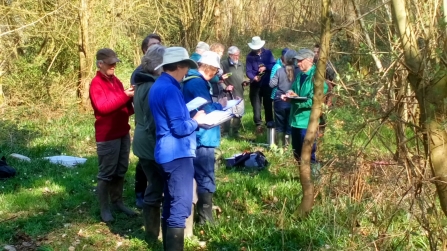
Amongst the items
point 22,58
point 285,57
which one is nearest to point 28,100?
point 22,58

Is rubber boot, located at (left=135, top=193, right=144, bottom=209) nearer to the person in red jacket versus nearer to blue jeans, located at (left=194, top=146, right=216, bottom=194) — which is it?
the person in red jacket

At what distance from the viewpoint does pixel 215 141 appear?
18.4 ft

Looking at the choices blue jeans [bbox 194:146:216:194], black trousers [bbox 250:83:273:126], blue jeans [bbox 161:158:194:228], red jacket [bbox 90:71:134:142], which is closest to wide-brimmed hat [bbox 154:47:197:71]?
blue jeans [bbox 161:158:194:228]

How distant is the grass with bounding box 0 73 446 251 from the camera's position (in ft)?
14.6

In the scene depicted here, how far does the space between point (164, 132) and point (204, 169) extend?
1140 mm

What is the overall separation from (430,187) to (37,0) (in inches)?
452

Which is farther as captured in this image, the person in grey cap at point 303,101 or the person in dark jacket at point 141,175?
the person in grey cap at point 303,101

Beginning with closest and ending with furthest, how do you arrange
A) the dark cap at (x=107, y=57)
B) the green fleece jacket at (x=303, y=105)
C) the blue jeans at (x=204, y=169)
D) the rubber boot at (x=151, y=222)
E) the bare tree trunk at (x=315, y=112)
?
the bare tree trunk at (x=315, y=112), the rubber boot at (x=151, y=222), the blue jeans at (x=204, y=169), the dark cap at (x=107, y=57), the green fleece jacket at (x=303, y=105)

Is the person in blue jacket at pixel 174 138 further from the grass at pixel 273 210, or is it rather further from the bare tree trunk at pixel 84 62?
the bare tree trunk at pixel 84 62

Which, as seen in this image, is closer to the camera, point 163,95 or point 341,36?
point 163,95

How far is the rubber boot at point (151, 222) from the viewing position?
5.32 m

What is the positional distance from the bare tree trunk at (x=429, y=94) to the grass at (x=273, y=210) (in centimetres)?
63

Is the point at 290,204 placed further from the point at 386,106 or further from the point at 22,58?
the point at 22,58

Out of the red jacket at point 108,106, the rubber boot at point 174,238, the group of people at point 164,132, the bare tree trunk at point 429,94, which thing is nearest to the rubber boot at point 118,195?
the group of people at point 164,132
